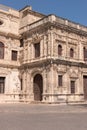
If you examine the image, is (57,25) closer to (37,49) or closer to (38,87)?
(37,49)

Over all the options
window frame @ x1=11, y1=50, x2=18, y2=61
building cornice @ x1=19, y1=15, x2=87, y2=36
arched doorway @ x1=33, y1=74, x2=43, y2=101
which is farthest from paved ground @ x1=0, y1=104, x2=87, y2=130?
window frame @ x1=11, y1=50, x2=18, y2=61

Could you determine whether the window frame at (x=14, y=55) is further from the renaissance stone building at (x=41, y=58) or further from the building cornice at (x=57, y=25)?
the building cornice at (x=57, y=25)

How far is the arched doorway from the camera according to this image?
24703 millimetres

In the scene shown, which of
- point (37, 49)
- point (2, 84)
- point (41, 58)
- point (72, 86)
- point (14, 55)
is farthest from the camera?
point (14, 55)

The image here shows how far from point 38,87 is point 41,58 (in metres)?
3.17

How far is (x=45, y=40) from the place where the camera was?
2425cm

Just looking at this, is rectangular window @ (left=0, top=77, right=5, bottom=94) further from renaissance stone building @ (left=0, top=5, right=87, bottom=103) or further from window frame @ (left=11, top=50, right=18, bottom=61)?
window frame @ (left=11, top=50, right=18, bottom=61)

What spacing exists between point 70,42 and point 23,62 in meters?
5.90

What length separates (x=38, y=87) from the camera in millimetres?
25078

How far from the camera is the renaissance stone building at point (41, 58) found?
23.4m

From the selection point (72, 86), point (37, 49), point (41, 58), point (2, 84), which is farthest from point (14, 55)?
point (72, 86)

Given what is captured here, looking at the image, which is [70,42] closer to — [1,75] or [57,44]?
[57,44]

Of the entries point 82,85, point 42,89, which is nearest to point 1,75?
point 42,89

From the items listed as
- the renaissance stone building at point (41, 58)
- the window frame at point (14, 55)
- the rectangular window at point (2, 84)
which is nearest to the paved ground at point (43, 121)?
the renaissance stone building at point (41, 58)
